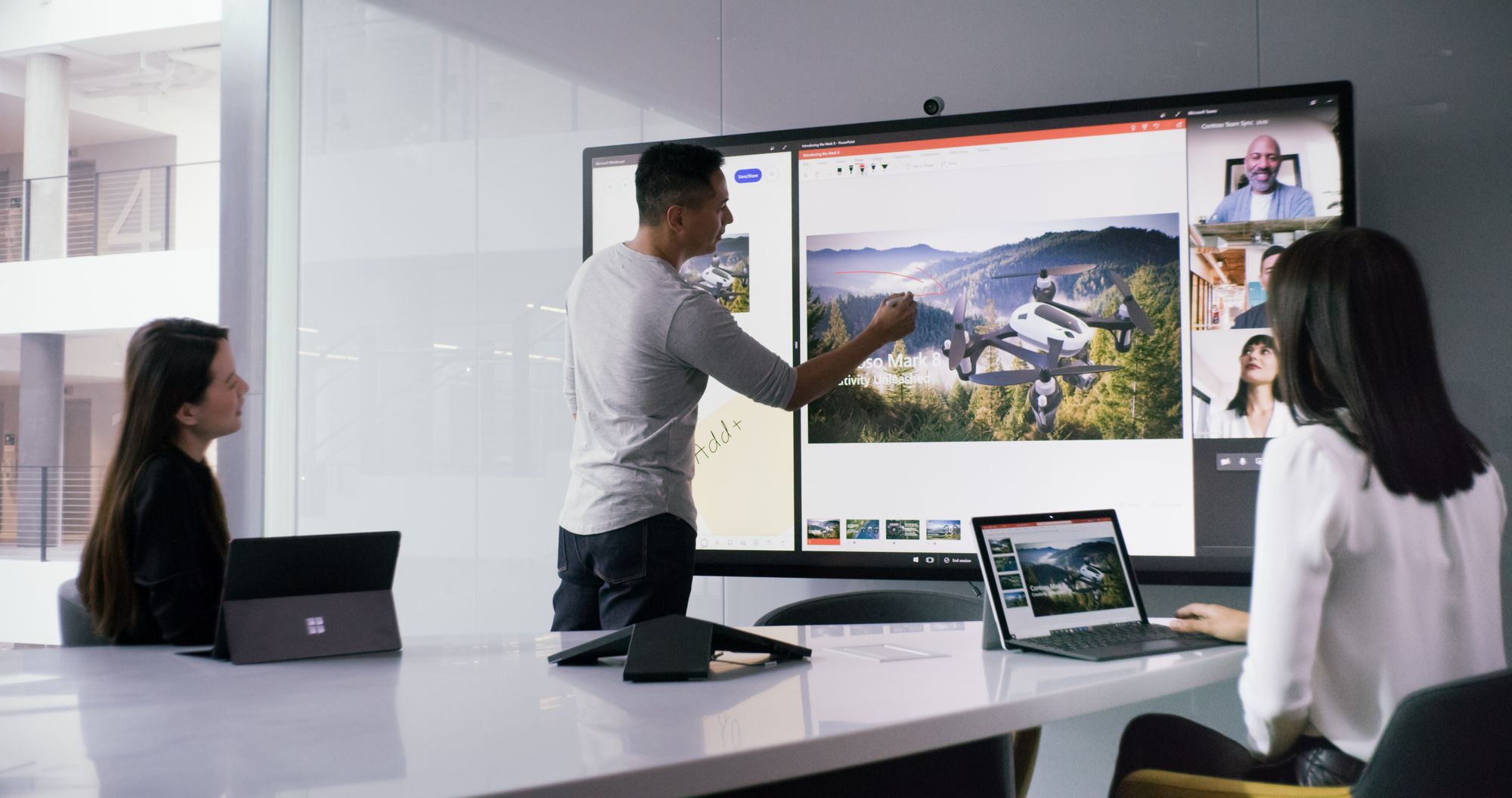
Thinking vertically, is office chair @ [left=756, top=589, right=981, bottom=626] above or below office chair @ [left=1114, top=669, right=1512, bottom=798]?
below

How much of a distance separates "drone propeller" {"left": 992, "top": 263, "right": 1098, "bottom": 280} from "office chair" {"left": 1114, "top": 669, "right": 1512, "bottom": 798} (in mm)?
1876

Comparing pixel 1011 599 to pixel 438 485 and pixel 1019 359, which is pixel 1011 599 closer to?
pixel 1019 359

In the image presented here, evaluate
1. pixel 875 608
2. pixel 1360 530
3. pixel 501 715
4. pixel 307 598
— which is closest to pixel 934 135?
pixel 875 608

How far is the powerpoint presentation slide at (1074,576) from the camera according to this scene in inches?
71.8

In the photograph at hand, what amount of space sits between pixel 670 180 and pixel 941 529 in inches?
49.4

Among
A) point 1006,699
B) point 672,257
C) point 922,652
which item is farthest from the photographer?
point 672,257

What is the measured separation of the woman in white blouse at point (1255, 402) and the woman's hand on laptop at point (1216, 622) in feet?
3.95

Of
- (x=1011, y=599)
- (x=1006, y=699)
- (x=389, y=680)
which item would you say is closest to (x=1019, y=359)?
(x=1011, y=599)

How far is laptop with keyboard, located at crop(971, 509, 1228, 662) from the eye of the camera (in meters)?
1.74

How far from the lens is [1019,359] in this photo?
311 centimetres

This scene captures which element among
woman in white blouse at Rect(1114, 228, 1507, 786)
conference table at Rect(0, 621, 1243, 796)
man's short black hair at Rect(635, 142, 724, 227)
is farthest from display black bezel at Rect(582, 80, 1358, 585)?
woman in white blouse at Rect(1114, 228, 1507, 786)

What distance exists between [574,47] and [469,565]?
1.83 metres

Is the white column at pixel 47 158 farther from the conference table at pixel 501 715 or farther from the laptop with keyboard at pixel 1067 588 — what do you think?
the laptop with keyboard at pixel 1067 588

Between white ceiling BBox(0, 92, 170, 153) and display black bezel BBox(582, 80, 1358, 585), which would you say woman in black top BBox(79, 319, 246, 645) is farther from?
white ceiling BBox(0, 92, 170, 153)
